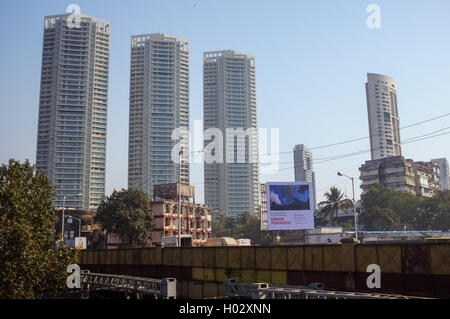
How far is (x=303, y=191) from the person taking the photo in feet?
222

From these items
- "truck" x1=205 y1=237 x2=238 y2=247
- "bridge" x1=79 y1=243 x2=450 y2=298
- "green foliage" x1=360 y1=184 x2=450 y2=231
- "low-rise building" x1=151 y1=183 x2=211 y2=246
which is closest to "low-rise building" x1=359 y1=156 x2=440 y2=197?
"green foliage" x1=360 y1=184 x2=450 y2=231

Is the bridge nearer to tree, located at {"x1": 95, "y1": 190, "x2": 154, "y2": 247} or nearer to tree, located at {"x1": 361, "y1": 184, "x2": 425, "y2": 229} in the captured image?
tree, located at {"x1": 95, "y1": 190, "x2": 154, "y2": 247}

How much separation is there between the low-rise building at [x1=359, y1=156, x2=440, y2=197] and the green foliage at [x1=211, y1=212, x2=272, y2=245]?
172 feet

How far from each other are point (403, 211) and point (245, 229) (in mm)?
50342

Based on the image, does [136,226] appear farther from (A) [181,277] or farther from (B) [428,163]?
(B) [428,163]

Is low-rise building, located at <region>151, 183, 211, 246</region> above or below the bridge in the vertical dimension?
above

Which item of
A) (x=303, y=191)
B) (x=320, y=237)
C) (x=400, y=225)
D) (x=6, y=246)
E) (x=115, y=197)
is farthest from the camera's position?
(x=400, y=225)

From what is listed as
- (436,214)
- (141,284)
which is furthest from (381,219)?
(141,284)

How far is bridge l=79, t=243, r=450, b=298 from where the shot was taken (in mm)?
25453

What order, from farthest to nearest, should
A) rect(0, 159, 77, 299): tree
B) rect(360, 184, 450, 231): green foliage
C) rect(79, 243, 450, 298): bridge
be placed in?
rect(360, 184, 450, 231): green foliage → rect(0, 159, 77, 299): tree → rect(79, 243, 450, 298): bridge

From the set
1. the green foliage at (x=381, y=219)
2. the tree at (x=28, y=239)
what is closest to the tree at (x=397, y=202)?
the green foliage at (x=381, y=219)

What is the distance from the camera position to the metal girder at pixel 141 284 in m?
29.4
